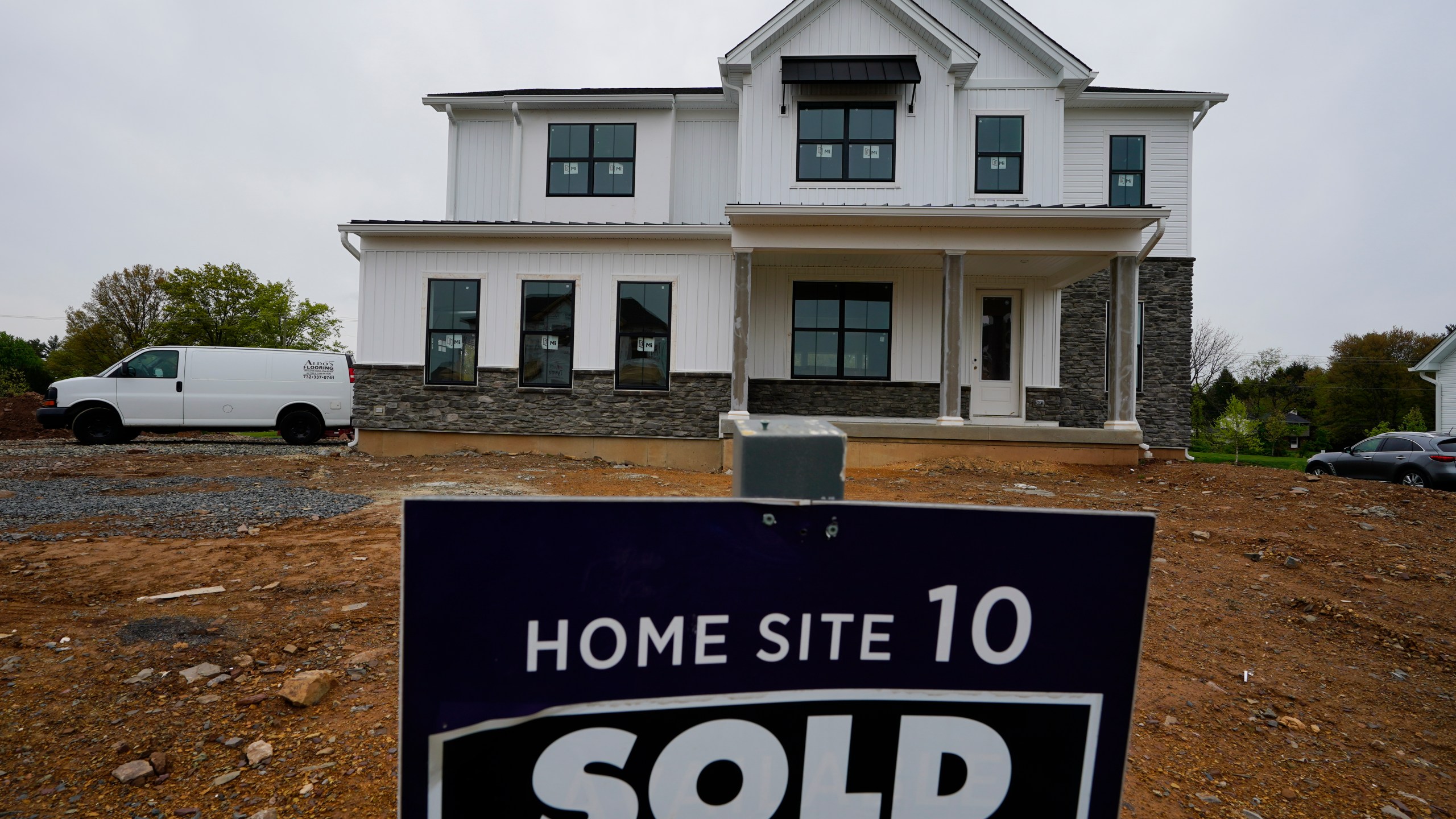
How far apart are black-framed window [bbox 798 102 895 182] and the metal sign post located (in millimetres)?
12872

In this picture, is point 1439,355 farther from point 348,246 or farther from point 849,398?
point 348,246

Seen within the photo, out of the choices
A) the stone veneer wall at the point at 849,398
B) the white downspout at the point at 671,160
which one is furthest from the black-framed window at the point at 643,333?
the white downspout at the point at 671,160

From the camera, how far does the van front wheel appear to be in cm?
1452

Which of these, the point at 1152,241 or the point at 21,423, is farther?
the point at 21,423

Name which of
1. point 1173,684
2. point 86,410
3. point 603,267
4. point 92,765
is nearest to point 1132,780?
point 1173,684

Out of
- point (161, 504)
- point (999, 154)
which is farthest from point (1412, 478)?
point (161, 504)

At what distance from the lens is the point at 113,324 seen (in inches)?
1564

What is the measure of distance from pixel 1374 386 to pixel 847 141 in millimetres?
48177

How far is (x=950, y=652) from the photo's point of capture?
4.22 feet

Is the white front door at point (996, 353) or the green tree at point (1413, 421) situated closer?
the white front door at point (996, 353)

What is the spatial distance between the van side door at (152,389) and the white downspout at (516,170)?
7.35 m

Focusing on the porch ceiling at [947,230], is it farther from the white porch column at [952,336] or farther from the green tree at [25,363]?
the green tree at [25,363]

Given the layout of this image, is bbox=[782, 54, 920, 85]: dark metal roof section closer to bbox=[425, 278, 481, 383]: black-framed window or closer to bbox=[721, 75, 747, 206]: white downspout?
bbox=[721, 75, 747, 206]: white downspout

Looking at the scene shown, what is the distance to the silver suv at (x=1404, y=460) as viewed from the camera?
1311 centimetres
